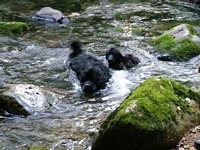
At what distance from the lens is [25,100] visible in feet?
25.6

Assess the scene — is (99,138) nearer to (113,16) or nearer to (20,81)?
(20,81)

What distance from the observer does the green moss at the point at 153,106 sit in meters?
5.66

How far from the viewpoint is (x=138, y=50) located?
483 inches

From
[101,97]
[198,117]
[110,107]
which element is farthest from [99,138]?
[101,97]

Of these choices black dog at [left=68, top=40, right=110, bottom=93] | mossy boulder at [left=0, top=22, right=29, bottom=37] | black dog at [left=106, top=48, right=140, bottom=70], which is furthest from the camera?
mossy boulder at [left=0, top=22, right=29, bottom=37]

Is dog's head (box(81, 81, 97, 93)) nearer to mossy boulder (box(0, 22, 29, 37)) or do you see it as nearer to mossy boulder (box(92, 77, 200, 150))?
mossy boulder (box(92, 77, 200, 150))

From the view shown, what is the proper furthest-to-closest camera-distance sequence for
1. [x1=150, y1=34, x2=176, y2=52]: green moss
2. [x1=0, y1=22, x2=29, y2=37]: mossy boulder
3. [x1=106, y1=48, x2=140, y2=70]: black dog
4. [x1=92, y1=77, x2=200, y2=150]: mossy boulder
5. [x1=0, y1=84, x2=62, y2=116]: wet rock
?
[x1=0, y1=22, x2=29, y2=37]: mossy boulder, [x1=150, y1=34, x2=176, y2=52]: green moss, [x1=106, y1=48, x2=140, y2=70]: black dog, [x1=0, y1=84, x2=62, y2=116]: wet rock, [x1=92, y1=77, x2=200, y2=150]: mossy boulder

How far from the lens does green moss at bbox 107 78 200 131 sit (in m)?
5.66

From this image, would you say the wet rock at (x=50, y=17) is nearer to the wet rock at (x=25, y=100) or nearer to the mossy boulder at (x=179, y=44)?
the mossy boulder at (x=179, y=44)

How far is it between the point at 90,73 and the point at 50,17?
25.6ft

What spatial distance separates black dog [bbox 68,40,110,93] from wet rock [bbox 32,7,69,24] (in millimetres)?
6143

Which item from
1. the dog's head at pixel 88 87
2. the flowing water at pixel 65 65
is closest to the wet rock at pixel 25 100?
the flowing water at pixel 65 65

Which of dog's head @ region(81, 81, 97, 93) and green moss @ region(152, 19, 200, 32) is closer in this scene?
dog's head @ region(81, 81, 97, 93)

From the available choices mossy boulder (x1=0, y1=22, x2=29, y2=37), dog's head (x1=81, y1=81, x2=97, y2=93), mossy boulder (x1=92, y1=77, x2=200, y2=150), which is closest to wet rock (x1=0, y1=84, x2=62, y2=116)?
dog's head (x1=81, y1=81, x2=97, y2=93)
